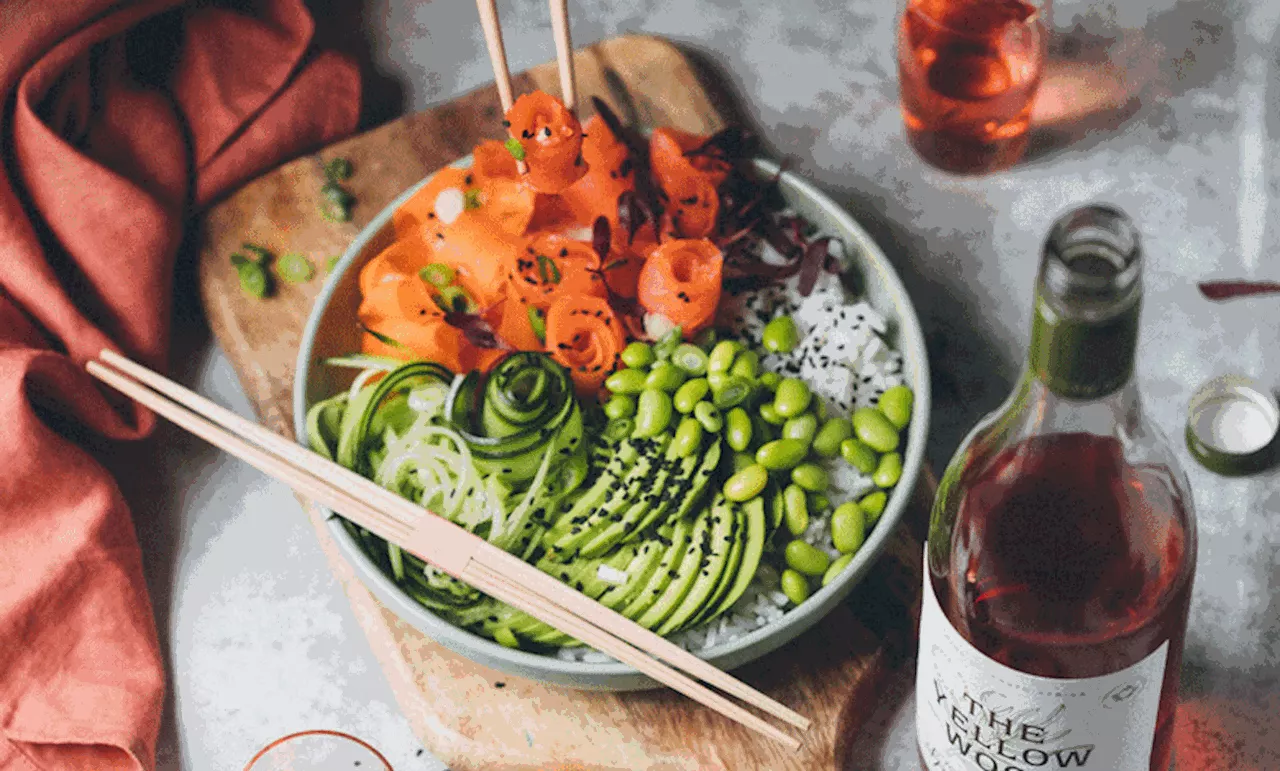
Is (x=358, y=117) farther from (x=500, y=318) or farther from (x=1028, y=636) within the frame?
(x=1028, y=636)

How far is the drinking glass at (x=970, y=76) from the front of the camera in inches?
58.1

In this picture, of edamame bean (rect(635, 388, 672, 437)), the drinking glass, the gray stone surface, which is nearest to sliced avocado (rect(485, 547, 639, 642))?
edamame bean (rect(635, 388, 672, 437))

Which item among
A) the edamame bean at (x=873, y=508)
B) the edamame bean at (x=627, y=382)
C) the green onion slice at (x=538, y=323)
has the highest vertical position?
the green onion slice at (x=538, y=323)

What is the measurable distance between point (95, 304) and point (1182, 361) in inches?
46.7

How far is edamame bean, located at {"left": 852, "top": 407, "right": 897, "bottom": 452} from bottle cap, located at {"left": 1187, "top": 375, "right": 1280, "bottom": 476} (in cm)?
35

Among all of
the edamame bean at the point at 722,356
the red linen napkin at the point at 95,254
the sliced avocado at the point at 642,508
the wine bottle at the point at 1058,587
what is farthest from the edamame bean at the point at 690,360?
the red linen napkin at the point at 95,254

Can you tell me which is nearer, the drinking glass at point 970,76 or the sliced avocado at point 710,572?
the sliced avocado at point 710,572

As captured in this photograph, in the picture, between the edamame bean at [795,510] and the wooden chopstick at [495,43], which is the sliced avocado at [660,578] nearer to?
the edamame bean at [795,510]

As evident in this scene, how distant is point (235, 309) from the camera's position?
1.53 m

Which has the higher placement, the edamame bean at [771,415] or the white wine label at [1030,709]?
the white wine label at [1030,709]

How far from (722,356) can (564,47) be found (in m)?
0.33

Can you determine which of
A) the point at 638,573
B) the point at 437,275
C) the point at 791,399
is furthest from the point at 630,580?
the point at 437,275

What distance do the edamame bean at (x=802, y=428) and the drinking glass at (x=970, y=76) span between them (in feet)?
1.60

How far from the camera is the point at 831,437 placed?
1.25 m
